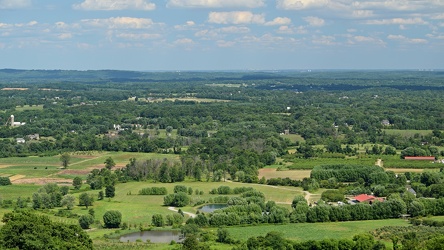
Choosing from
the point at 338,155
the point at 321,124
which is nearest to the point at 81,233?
the point at 338,155

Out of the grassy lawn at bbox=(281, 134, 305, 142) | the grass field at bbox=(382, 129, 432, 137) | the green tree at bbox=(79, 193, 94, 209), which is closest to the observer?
the green tree at bbox=(79, 193, 94, 209)

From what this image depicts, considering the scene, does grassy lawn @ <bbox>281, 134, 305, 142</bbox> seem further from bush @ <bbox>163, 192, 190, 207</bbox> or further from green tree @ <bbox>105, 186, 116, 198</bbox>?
bush @ <bbox>163, 192, 190, 207</bbox>

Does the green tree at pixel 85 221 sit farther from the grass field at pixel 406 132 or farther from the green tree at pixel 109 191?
the grass field at pixel 406 132

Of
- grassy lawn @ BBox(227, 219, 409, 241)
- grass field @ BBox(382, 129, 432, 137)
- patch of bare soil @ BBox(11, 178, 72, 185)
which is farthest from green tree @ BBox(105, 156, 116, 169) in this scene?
grass field @ BBox(382, 129, 432, 137)

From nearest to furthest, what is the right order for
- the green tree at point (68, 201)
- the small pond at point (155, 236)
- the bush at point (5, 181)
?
the small pond at point (155, 236) < the green tree at point (68, 201) < the bush at point (5, 181)

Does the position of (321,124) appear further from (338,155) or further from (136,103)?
(136,103)

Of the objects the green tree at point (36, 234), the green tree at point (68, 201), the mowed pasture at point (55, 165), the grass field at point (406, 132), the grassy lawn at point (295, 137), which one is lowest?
the grassy lawn at point (295, 137)

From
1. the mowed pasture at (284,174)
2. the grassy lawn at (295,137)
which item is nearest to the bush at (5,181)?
Answer: the mowed pasture at (284,174)
